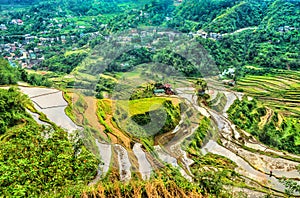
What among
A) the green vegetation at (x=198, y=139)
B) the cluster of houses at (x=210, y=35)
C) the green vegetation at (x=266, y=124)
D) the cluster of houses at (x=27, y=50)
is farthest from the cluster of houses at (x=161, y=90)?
the cluster of houses at (x=210, y=35)

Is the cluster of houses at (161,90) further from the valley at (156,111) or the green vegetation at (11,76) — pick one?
the green vegetation at (11,76)

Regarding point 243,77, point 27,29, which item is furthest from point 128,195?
point 27,29

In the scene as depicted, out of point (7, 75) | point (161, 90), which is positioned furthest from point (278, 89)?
point (7, 75)

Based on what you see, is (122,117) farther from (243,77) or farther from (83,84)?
(243,77)

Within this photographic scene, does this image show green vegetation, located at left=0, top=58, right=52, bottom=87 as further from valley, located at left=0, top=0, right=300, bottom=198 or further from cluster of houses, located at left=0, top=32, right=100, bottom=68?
cluster of houses, located at left=0, top=32, right=100, bottom=68

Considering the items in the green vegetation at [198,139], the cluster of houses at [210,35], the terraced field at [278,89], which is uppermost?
the cluster of houses at [210,35]

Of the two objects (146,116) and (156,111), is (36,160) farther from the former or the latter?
(156,111)
